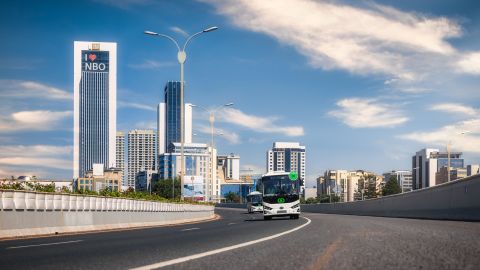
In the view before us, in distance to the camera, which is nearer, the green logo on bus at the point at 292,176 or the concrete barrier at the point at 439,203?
the concrete barrier at the point at 439,203

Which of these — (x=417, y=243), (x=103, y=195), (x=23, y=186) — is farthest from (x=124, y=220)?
(x=417, y=243)

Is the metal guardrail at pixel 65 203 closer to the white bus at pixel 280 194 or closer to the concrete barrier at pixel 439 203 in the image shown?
the white bus at pixel 280 194

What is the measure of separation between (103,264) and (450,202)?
1982 cm

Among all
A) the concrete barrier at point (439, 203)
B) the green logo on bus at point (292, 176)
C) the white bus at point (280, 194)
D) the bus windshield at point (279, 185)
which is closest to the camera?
the concrete barrier at point (439, 203)

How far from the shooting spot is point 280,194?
36.2 m

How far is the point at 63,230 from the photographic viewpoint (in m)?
19.0

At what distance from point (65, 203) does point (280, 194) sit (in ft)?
61.7

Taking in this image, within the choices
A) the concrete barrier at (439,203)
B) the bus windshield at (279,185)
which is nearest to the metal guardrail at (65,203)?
the bus windshield at (279,185)

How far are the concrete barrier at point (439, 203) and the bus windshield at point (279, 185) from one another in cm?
611

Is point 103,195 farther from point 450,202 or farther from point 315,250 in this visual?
point 315,250

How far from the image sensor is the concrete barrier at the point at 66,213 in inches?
627

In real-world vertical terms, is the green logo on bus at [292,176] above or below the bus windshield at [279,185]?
above

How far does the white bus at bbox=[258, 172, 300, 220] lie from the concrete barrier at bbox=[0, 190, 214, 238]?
7.79 m

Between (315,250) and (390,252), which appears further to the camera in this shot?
(315,250)
